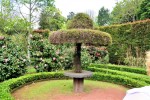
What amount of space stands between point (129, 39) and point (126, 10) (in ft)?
60.0

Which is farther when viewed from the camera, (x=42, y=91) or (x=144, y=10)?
(x=144, y=10)

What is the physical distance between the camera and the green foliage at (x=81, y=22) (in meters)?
6.07

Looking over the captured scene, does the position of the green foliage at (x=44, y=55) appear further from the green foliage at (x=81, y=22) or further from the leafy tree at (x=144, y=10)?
the leafy tree at (x=144, y=10)

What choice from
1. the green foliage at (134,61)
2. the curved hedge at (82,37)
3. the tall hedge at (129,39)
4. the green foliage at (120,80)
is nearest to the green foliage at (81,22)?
the curved hedge at (82,37)

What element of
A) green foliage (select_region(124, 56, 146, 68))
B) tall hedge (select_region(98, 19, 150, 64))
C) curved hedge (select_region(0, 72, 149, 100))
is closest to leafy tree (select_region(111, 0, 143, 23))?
tall hedge (select_region(98, 19, 150, 64))

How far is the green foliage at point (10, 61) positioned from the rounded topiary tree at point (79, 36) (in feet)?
8.29

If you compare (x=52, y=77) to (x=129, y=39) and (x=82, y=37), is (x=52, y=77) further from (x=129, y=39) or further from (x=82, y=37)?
(x=129, y=39)

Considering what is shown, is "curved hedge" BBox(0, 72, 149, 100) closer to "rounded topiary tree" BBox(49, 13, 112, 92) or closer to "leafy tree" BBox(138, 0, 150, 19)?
"rounded topiary tree" BBox(49, 13, 112, 92)

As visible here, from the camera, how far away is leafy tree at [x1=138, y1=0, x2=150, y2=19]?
24.7m

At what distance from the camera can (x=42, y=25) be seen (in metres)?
24.0

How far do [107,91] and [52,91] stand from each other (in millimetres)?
1771

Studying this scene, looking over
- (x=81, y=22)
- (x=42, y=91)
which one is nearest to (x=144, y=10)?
(x=81, y=22)

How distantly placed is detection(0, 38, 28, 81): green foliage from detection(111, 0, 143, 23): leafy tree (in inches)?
919

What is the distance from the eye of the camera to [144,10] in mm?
25906
